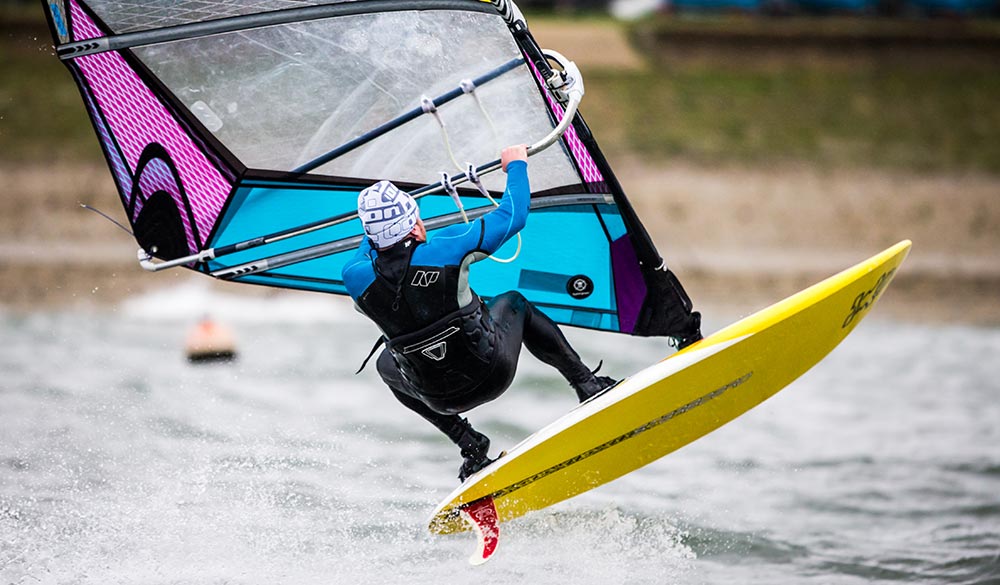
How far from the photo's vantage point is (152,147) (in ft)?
18.1

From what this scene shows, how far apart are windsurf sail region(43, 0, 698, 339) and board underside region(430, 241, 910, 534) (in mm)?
348

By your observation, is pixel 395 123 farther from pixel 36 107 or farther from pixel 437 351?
pixel 36 107

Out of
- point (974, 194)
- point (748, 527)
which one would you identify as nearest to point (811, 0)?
point (974, 194)

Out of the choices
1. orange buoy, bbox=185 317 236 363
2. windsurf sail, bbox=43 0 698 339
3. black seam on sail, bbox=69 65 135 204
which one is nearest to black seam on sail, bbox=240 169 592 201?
windsurf sail, bbox=43 0 698 339

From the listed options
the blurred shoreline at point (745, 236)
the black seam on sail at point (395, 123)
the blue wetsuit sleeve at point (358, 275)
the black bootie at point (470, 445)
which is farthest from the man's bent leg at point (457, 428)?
the blurred shoreline at point (745, 236)

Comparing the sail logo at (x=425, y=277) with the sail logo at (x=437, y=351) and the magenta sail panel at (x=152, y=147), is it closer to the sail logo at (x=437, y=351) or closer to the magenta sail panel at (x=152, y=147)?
the sail logo at (x=437, y=351)

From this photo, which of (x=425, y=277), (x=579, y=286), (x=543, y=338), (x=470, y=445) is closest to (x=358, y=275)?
(x=425, y=277)

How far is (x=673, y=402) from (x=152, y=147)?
101 inches

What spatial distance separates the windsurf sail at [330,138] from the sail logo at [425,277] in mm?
505

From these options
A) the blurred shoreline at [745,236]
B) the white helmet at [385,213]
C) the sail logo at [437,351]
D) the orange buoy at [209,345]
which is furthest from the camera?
the blurred shoreline at [745,236]

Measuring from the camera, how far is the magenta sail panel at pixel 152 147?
539 centimetres

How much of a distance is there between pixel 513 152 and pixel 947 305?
9021 mm

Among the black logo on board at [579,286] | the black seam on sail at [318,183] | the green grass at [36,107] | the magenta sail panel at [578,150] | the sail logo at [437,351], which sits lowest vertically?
the green grass at [36,107]

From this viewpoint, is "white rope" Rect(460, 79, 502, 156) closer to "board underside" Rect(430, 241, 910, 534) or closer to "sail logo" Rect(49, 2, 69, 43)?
"board underside" Rect(430, 241, 910, 534)
